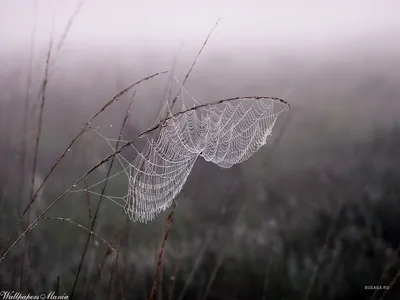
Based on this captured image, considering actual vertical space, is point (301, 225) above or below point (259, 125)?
below

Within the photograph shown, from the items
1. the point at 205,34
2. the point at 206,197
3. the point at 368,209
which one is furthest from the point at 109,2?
the point at 368,209

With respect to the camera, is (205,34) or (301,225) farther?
(301,225)

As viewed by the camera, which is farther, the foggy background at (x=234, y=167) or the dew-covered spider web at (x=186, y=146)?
the foggy background at (x=234, y=167)

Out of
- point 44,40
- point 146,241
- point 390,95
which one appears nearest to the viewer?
point 44,40

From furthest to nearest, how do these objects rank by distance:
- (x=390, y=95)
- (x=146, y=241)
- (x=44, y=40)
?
(x=390, y=95) → (x=146, y=241) → (x=44, y=40)

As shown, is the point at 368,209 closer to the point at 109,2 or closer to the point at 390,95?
the point at 390,95

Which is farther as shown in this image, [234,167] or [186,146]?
[234,167]

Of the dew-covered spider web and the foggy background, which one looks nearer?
the dew-covered spider web

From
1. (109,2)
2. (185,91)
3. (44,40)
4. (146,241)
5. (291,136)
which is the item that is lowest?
(146,241)
